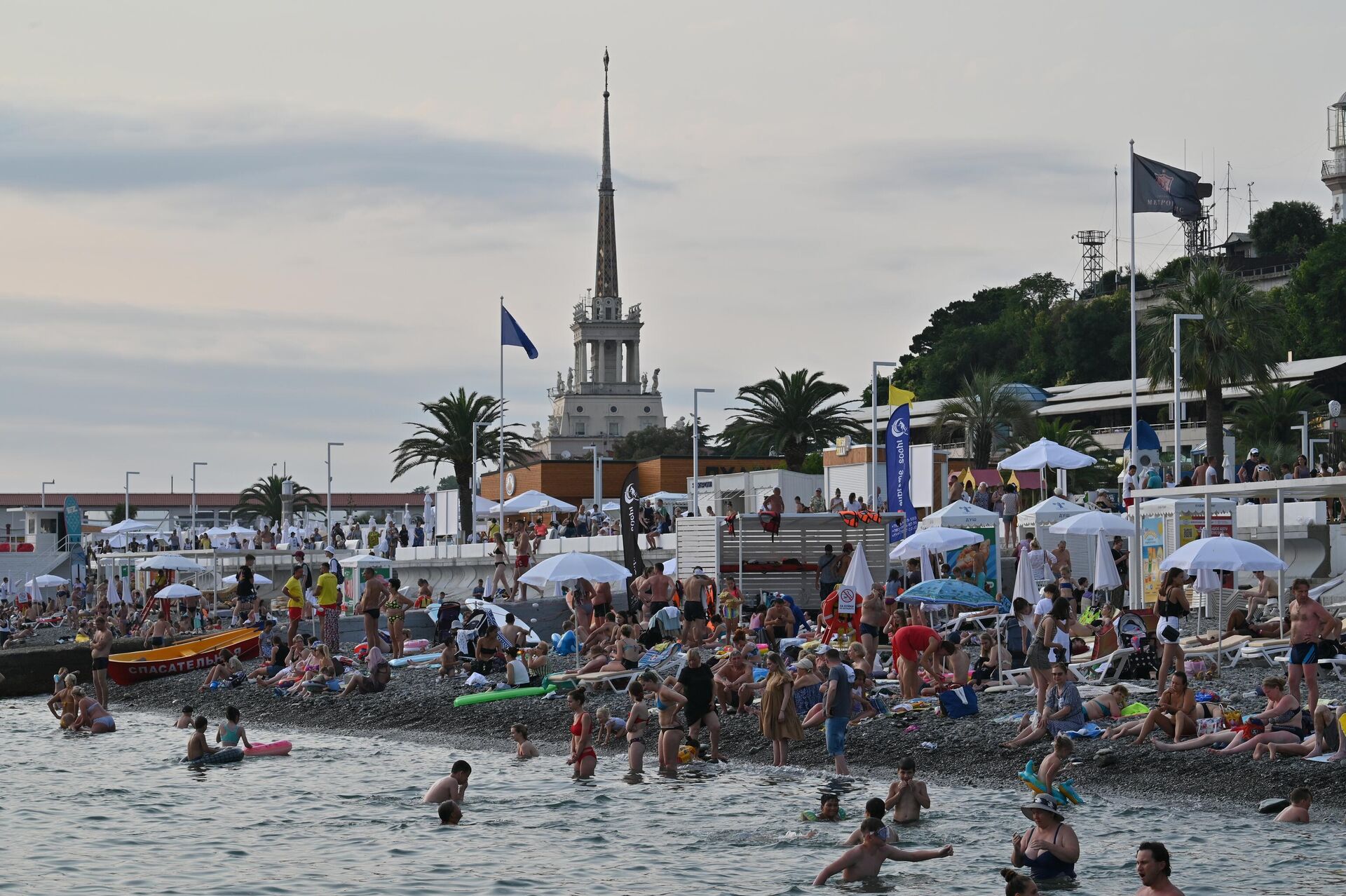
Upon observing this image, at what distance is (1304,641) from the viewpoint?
1730 centimetres

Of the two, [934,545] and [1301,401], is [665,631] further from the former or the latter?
[1301,401]

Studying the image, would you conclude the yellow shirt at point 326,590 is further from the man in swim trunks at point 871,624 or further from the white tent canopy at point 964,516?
the man in swim trunks at point 871,624

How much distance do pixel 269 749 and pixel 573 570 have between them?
5.38 meters

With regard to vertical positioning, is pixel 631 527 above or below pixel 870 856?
above

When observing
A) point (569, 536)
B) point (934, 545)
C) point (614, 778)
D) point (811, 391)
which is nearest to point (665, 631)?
point (934, 545)

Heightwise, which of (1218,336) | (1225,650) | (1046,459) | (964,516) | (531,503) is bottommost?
(1225,650)

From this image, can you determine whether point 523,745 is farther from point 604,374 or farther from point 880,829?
point 604,374

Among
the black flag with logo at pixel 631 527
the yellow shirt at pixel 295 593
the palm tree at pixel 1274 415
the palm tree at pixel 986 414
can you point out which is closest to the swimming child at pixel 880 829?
the black flag with logo at pixel 631 527

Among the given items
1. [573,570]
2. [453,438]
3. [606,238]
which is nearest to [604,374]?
[606,238]

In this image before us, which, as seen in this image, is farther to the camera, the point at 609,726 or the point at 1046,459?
the point at 1046,459

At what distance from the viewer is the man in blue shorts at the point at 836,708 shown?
718 inches

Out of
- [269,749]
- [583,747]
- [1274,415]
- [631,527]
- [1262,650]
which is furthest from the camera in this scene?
[1274,415]

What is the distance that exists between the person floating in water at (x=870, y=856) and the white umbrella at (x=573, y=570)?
11746 millimetres

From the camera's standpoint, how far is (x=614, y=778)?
19.8m
